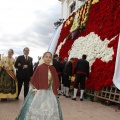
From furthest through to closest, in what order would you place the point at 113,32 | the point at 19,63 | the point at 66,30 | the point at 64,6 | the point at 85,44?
the point at 64,6, the point at 66,30, the point at 85,44, the point at 113,32, the point at 19,63

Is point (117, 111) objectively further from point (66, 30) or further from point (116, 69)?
point (66, 30)

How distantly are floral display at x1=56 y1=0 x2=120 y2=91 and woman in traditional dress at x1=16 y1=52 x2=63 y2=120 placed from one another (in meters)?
3.81

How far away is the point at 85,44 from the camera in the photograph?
11.0 m

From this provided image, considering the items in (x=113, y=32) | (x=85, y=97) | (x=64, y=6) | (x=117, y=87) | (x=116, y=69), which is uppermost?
(x=64, y=6)

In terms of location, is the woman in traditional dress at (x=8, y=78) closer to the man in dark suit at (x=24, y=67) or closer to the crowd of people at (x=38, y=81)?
the crowd of people at (x=38, y=81)

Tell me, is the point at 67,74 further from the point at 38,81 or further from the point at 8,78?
the point at 38,81

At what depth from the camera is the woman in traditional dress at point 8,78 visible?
7.88 metres

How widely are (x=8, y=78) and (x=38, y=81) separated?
3768 millimetres

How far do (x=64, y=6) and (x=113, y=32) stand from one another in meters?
14.6

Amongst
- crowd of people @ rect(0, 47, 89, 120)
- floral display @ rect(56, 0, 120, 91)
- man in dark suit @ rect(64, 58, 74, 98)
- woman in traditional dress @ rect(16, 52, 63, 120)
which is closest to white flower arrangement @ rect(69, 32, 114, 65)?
floral display @ rect(56, 0, 120, 91)

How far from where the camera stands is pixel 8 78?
7988 millimetres

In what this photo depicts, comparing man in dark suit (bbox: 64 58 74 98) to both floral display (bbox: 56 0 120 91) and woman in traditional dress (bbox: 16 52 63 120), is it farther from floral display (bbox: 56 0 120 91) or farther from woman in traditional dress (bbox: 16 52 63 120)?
woman in traditional dress (bbox: 16 52 63 120)

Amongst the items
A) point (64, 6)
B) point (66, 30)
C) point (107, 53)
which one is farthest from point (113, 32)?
point (64, 6)

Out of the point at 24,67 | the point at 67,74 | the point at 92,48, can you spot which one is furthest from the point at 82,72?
the point at 24,67
